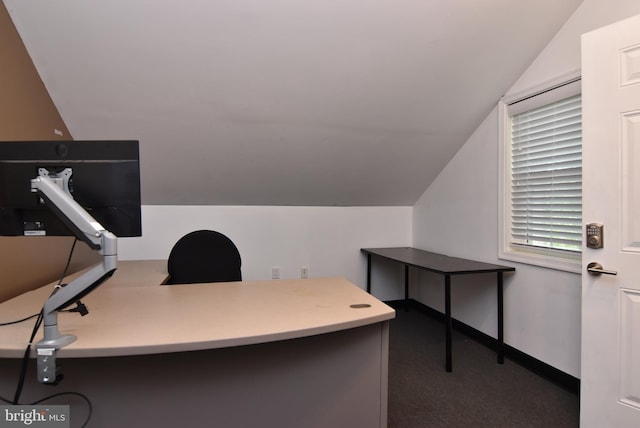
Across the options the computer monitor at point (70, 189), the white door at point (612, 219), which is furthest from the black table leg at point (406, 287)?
the computer monitor at point (70, 189)

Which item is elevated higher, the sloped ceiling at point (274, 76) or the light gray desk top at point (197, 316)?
the sloped ceiling at point (274, 76)

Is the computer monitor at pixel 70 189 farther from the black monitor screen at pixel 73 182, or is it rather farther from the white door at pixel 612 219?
the white door at pixel 612 219

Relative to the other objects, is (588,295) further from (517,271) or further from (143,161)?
(143,161)

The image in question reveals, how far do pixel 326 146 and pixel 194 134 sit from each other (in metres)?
1.09

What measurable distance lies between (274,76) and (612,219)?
211 cm

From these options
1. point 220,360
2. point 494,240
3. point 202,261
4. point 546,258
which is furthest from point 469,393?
point 202,261

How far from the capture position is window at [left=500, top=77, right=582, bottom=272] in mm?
2229

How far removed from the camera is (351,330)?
141 cm

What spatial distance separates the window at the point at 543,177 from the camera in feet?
7.31

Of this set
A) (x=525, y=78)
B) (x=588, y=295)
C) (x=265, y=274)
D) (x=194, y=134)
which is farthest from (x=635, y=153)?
(x=265, y=274)

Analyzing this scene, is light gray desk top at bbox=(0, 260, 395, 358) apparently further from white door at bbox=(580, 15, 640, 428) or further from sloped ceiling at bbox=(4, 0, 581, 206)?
sloped ceiling at bbox=(4, 0, 581, 206)

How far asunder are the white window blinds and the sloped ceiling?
43cm

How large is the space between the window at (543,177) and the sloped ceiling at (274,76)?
0.34 metres

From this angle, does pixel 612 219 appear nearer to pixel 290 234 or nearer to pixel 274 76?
pixel 274 76
